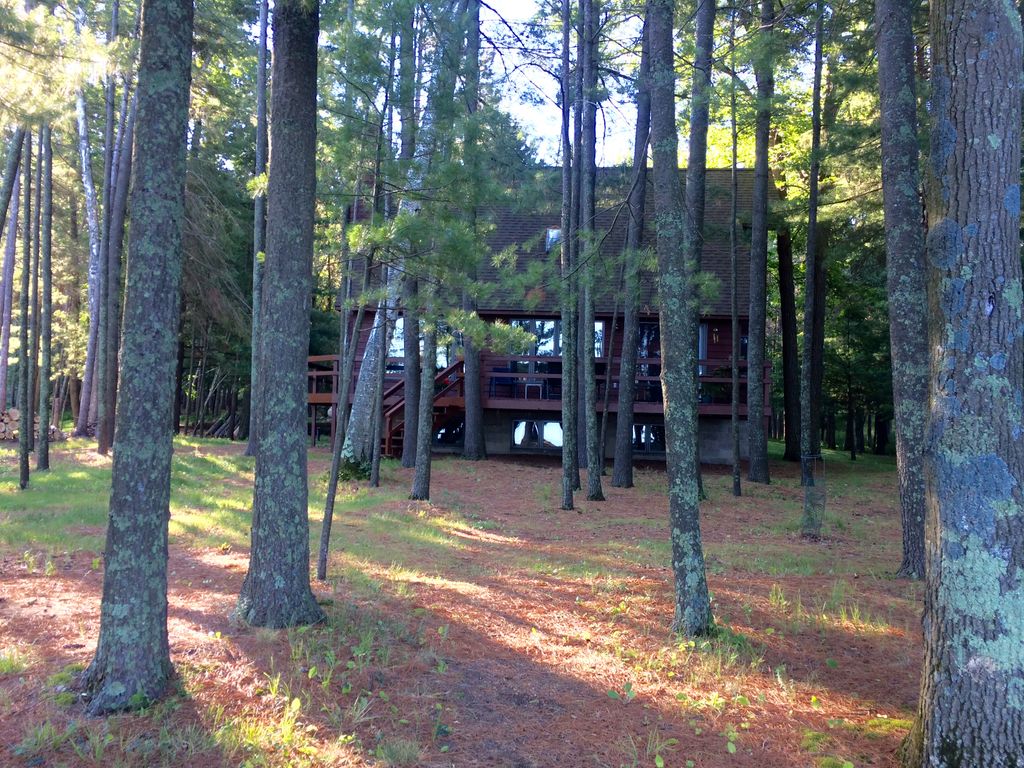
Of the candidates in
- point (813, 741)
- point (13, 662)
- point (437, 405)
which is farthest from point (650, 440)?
point (13, 662)

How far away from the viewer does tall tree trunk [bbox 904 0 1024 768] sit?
3.80m

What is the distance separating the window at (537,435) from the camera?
73.4ft

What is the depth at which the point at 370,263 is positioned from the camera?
8141 millimetres

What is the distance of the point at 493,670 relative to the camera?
213 inches

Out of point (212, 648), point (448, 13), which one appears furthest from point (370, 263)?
point (212, 648)

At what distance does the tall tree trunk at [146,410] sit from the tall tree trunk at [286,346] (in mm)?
1279

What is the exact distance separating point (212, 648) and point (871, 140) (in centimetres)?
1365

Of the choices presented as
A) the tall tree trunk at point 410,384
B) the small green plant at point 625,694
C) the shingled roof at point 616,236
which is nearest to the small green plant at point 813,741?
the small green plant at point 625,694

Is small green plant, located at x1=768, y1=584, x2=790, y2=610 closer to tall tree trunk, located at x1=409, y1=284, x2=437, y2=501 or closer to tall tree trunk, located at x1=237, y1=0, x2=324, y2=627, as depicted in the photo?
tall tree trunk, located at x1=237, y1=0, x2=324, y2=627

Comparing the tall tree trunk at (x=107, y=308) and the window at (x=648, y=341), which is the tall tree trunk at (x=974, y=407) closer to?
the tall tree trunk at (x=107, y=308)

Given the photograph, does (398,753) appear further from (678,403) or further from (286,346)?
(678,403)

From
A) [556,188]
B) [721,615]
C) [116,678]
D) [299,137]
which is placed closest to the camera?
[116,678]

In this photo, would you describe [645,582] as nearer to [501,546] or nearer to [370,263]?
[501,546]

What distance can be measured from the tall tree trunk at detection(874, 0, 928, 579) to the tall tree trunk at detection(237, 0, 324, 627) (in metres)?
5.63
